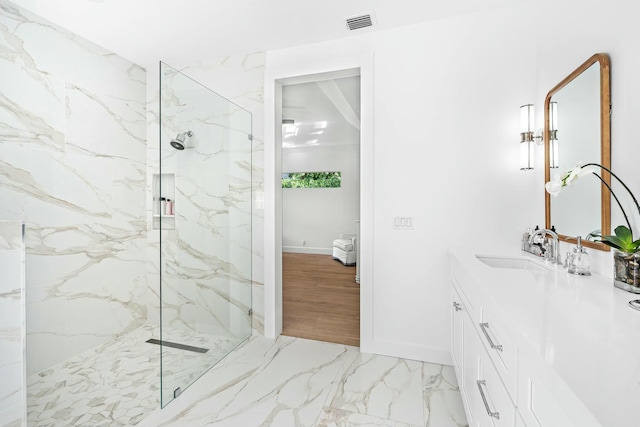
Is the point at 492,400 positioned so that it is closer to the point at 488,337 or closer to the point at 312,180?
the point at 488,337

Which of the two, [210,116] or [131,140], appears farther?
[131,140]

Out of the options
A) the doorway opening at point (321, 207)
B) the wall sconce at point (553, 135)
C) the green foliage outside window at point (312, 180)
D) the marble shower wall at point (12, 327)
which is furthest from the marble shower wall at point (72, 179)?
the green foliage outside window at point (312, 180)

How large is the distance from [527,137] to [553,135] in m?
0.16

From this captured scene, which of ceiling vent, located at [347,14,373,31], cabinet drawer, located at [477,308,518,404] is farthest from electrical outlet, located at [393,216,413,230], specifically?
ceiling vent, located at [347,14,373,31]

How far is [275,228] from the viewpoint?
277 centimetres

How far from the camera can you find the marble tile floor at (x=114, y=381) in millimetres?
1790

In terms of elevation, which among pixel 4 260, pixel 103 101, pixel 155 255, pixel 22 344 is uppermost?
pixel 103 101

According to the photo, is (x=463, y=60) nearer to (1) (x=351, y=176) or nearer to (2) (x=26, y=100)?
(2) (x=26, y=100)

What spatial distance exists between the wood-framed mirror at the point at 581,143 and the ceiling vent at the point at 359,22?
1318 mm

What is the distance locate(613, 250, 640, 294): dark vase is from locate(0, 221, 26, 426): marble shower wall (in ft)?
8.69

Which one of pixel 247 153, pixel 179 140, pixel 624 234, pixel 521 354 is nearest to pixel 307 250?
pixel 247 153

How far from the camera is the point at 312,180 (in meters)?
7.51

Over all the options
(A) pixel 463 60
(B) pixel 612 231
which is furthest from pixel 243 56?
(B) pixel 612 231

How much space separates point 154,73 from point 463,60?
9.50ft
